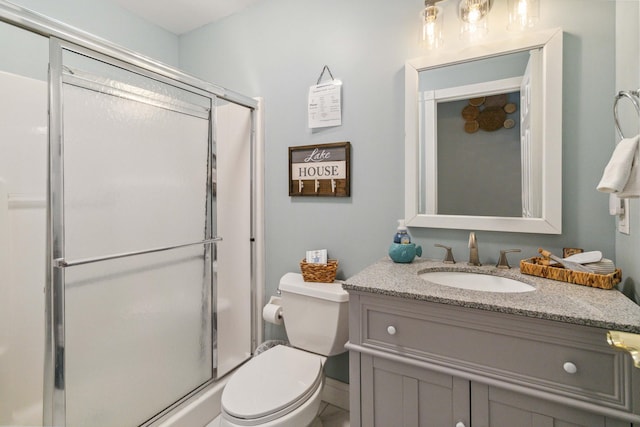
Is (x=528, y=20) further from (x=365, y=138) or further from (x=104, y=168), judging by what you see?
(x=104, y=168)

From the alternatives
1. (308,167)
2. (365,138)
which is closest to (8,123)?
(308,167)

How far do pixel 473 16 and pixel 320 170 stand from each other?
101 cm

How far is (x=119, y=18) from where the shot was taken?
2035mm

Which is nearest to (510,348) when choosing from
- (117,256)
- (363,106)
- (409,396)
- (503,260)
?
(409,396)

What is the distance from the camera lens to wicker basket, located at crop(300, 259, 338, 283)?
1651 mm

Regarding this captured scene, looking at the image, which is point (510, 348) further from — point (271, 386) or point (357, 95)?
point (357, 95)

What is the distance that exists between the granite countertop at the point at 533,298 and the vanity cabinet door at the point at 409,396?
0.27 metres

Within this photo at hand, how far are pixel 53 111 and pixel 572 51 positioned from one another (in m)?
1.98

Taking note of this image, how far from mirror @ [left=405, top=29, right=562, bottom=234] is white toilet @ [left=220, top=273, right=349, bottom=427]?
0.60 m

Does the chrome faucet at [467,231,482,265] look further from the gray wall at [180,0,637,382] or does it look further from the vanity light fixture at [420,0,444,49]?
the vanity light fixture at [420,0,444,49]

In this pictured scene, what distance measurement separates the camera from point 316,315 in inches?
61.2

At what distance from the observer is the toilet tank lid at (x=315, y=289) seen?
1.49 metres

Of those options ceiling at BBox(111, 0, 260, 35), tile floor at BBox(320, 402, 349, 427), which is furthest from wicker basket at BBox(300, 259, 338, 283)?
ceiling at BBox(111, 0, 260, 35)

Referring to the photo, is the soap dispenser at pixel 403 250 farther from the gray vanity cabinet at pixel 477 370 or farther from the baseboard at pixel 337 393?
the baseboard at pixel 337 393
